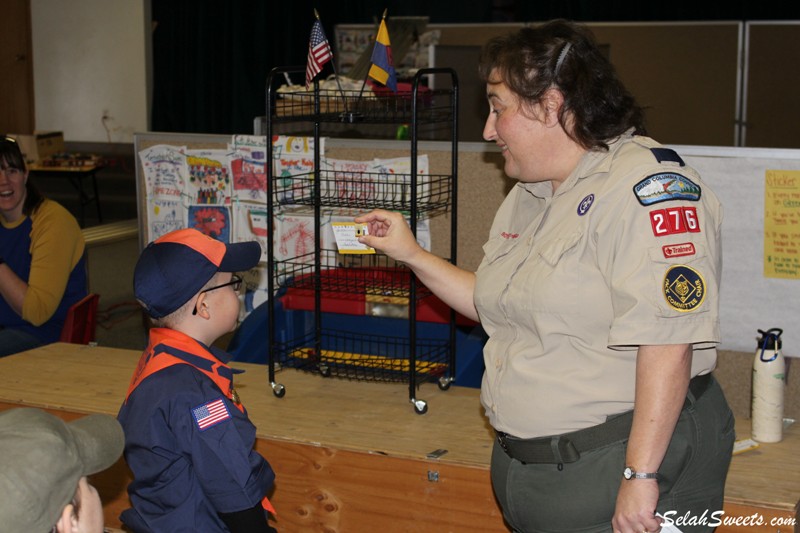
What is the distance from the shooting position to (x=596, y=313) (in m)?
1.55

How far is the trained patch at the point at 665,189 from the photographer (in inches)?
59.2

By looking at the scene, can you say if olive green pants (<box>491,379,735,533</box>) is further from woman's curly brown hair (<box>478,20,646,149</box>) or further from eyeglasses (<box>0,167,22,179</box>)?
eyeglasses (<box>0,167,22,179</box>)

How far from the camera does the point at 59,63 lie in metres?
8.40

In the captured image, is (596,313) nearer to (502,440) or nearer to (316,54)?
(502,440)

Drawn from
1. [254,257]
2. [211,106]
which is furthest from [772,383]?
[211,106]

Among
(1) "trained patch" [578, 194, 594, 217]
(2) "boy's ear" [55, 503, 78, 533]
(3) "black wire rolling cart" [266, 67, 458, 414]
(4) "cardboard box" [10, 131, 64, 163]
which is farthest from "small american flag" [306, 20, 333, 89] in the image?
(4) "cardboard box" [10, 131, 64, 163]

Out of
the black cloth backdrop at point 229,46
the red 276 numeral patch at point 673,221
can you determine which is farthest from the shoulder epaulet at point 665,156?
the black cloth backdrop at point 229,46

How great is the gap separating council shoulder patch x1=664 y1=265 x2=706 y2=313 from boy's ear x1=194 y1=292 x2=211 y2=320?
3.03ft

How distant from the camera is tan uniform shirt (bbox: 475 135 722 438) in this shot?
1480 mm

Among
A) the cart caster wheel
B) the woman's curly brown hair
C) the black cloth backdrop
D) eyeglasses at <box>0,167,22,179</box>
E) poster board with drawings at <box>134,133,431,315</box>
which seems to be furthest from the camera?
the black cloth backdrop

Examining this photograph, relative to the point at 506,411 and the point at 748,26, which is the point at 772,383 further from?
the point at 748,26

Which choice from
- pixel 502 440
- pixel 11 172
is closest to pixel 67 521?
pixel 502 440

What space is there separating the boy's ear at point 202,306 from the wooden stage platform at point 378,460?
59 cm

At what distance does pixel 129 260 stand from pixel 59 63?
229cm
